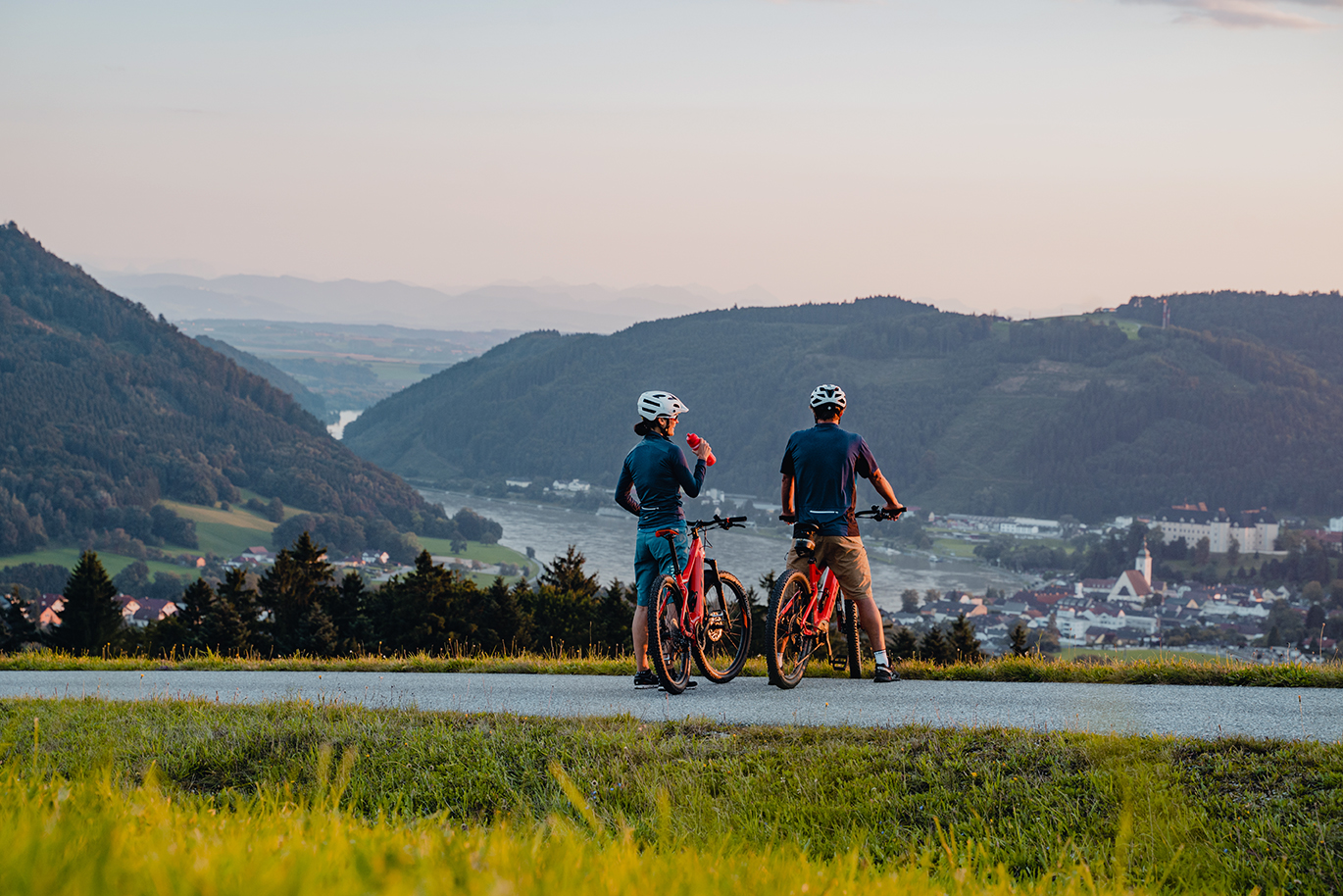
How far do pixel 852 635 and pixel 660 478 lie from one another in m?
2.21

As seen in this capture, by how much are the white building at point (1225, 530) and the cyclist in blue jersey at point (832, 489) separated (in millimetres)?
140773

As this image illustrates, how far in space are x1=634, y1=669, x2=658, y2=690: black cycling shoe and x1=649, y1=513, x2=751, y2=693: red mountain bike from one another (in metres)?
0.34

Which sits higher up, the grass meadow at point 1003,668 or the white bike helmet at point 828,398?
the white bike helmet at point 828,398

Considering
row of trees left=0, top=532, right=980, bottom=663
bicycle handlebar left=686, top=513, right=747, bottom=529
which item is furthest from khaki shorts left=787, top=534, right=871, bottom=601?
row of trees left=0, top=532, right=980, bottom=663

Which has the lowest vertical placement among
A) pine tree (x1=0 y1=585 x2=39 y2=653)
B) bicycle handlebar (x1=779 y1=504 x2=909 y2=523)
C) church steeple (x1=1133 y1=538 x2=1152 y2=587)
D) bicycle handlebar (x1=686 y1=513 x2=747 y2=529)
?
church steeple (x1=1133 y1=538 x2=1152 y2=587)

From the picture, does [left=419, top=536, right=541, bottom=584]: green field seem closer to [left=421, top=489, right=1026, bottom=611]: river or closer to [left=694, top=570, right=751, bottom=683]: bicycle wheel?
[left=421, top=489, right=1026, bottom=611]: river

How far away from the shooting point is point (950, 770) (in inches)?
199

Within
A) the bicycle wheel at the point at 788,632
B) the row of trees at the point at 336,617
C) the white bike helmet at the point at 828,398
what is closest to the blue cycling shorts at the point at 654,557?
the bicycle wheel at the point at 788,632

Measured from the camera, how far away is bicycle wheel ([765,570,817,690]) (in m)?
8.20

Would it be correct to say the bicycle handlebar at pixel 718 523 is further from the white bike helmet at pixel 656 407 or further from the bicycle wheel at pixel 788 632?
the white bike helmet at pixel 656 407

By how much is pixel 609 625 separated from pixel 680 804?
82.9 ft

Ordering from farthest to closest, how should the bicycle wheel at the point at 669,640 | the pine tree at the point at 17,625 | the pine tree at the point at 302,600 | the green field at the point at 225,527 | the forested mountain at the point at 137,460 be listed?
the forested mountain at the point at 137,460 < the green field at the point at 225,527 < the pine tree at the point at 17,625 < the pine tree at the point at 302,600 < the bicycle wheel at the point at 669,640

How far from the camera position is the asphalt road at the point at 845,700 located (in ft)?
21.3

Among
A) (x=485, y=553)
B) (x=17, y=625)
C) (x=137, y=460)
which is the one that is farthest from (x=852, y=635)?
(x=137, y=460)
